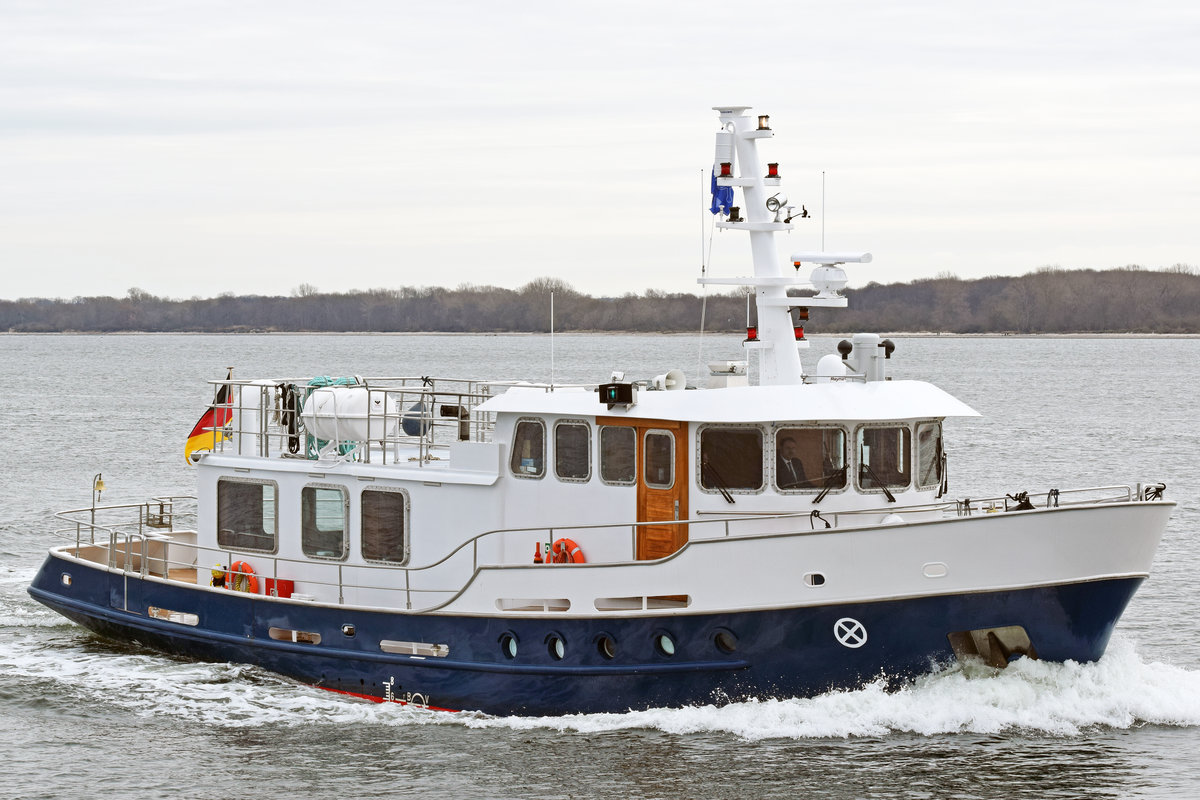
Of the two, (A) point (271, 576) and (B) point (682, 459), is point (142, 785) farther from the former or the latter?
(B) point (682, 459)

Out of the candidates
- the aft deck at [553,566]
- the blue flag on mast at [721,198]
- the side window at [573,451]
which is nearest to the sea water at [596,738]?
the aft deck at [553,566]

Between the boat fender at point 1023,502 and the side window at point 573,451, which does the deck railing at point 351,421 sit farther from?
the boat fender at point 1023,502

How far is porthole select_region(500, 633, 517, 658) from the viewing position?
1369 centimetres

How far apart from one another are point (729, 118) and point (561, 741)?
6516 mm

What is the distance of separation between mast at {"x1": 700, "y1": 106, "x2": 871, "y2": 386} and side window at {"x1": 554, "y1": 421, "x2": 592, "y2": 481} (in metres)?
1.93

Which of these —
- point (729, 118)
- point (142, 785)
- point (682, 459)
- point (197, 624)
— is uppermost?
point (729, 118)

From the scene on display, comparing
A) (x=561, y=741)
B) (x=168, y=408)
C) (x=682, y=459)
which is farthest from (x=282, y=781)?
(x=168, y=408)

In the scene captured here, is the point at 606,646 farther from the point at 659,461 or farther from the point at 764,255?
the point at 764,255

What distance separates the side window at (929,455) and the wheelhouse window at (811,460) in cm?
85

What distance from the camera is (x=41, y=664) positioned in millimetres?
17531

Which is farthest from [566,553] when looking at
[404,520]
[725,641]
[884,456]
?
[884,456]

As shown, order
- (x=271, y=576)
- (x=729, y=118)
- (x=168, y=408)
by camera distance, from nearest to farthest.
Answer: (x=729, y=118)
(x=271, y=576)
(x=168, y=408)

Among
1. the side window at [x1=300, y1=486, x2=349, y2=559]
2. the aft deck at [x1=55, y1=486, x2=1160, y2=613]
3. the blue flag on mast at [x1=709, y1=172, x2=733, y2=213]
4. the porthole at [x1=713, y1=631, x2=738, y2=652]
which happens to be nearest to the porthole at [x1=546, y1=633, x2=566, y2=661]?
the aft deck at [x1=55, y1=486, x2=1160, y2=613]

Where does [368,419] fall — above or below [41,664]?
above
